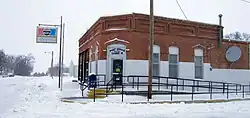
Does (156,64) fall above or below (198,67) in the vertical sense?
above

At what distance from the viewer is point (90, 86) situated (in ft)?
86.1

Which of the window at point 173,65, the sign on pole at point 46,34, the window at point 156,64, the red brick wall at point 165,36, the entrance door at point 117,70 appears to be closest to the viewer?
the red brick wall at point 165,36

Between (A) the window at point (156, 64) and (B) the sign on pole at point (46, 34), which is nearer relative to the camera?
(A) the window at point (156, 64)

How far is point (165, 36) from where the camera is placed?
1118 inches

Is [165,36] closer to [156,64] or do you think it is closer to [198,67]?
[156,64]

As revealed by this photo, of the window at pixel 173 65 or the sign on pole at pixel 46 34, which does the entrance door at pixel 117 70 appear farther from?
the sign on pole at pixel 46 34

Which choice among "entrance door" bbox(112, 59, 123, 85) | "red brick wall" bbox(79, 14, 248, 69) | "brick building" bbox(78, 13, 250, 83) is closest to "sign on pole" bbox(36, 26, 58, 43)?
"red brick wall" bbox(79, 14, 248, 69)

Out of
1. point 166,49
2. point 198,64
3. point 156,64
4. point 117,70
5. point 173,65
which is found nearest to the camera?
point 117,70

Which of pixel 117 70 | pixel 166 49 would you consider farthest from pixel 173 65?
pixel 117 70

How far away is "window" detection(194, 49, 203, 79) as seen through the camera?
3016 centimetres

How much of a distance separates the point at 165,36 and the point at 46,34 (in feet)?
42.5

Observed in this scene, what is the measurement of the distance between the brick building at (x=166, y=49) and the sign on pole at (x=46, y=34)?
5120 millimetres

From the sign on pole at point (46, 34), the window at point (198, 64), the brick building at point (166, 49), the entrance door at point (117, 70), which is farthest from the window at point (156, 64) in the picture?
the sign on pole at point (46, 34)

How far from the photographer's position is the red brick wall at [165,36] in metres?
26.8
